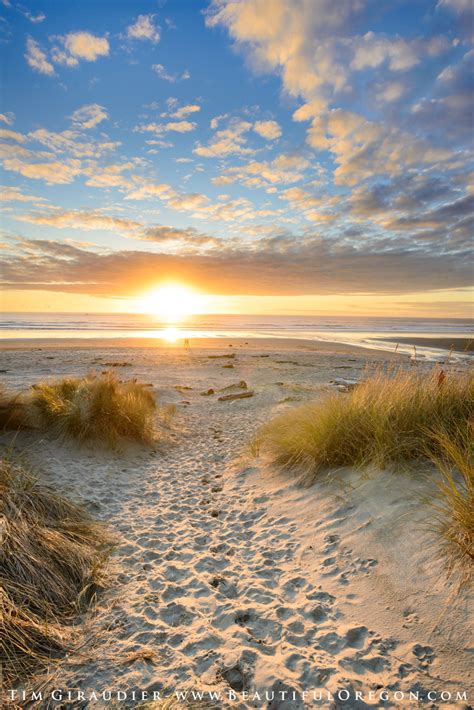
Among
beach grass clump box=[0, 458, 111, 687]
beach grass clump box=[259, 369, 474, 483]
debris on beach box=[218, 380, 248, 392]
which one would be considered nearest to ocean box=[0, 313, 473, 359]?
debris on beach box=[218, 380, 248, 392]

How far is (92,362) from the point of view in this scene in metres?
19.1

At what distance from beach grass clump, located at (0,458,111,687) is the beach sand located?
0.18 meters

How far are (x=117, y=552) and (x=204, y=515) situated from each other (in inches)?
50.8

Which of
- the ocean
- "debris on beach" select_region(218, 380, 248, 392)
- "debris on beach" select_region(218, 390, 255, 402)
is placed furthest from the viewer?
the ocean

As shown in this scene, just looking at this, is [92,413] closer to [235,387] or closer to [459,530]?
[459,530]

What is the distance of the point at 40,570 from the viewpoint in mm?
3109

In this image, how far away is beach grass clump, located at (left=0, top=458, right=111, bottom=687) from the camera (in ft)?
8.27

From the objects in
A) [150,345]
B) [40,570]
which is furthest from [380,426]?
[150,345]

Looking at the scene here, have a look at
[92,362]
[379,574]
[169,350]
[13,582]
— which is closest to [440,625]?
[379,574]

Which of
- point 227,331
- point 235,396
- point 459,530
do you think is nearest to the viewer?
point 459,530

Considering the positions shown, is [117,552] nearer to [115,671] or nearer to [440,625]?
[115,671]

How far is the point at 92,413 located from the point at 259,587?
4922 millimetres

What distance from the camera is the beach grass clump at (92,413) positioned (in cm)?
692

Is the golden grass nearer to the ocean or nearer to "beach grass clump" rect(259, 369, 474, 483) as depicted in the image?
"beach grass clump" rect(259, 369, 474, 483)
